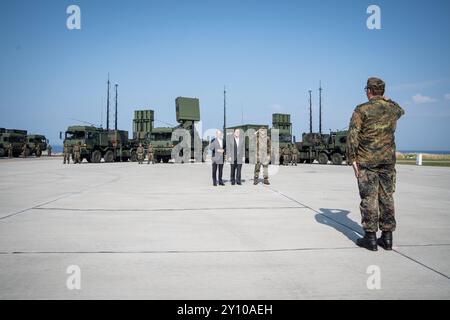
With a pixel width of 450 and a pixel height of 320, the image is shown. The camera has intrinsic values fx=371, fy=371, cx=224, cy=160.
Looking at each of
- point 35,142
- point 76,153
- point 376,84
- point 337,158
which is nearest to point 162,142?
point 76,153

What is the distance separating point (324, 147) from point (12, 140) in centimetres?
2762

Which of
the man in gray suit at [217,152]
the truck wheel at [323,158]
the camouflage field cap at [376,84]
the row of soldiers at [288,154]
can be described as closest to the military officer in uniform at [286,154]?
the row of soldiers at [288,154]

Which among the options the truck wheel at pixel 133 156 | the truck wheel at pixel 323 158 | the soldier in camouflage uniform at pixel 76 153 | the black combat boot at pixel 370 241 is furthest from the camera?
the truck wheel at pixel 133 156

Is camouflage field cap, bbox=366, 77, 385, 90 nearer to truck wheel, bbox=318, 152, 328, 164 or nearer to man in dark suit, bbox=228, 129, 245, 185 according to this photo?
man in dark suit, bbox=228, 129, 245, 185

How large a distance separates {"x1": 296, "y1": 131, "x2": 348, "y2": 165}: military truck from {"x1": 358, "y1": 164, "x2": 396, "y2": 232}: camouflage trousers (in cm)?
2155

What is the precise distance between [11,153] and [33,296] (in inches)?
1445

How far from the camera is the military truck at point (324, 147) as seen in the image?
82.6ft

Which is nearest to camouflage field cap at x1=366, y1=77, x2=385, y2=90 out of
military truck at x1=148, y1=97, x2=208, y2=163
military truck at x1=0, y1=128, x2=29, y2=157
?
military truck at x1=148, y1=97, x2=208, y2=163

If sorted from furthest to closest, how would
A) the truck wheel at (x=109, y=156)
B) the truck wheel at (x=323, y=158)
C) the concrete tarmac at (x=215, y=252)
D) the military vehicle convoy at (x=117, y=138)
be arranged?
the truck wheel at (x=109, y=156)
the truck wheel at (x=323, y=158)
the military vehicle convoy at (x=117, y=138)
the concrete tarmac at (x=215, y=252)

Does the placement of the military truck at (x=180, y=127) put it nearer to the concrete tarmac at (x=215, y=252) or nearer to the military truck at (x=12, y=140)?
the military truck at (x=12, y=140)

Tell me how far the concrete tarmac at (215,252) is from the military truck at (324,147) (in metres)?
19.3

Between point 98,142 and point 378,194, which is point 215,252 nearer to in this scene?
point 378,194

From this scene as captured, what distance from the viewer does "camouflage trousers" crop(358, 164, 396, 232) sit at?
363cm
